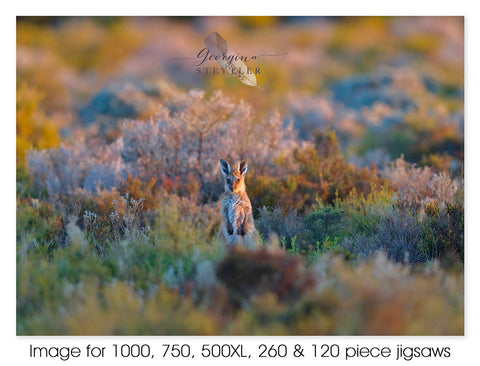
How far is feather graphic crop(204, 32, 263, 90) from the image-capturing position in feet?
26.2

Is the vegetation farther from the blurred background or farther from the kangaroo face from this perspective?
the kangaroo face

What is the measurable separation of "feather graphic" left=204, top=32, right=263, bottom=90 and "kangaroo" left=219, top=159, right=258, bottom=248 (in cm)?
253

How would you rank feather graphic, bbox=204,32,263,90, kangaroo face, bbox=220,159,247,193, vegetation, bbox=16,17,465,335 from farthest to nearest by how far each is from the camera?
feather graphic, bbox=204,32,263,90 < kangaroo face, bbox=220,159,247,193 < vegetation, bbox=16,17,465,335

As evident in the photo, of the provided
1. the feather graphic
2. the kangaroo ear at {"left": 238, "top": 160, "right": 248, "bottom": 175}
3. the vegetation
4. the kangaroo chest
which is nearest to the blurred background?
the vegetation

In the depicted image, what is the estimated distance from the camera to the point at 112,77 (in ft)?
80.0

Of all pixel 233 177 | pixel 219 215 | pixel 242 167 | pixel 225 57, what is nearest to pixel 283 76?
pixel 225 57

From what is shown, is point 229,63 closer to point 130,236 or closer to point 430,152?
point 130,236

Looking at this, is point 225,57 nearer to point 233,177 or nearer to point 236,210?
point 233,177

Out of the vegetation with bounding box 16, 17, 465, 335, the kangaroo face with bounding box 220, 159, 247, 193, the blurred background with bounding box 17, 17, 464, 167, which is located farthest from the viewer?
the blurred background with bounding box 17, 17, 464, 167

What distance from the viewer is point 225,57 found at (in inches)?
318

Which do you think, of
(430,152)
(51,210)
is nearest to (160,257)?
(51,210)

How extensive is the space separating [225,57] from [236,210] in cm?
306

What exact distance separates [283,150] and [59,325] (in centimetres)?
651

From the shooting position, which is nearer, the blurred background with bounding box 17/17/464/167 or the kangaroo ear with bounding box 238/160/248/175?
the kangaroo ear with bounding box 238/160/248/175
